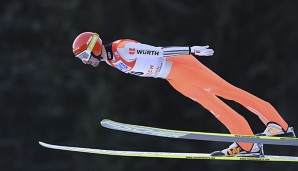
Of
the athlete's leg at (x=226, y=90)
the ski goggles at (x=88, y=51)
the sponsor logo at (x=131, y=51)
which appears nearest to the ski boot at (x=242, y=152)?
the athlete's leg at (x=226, y=90)

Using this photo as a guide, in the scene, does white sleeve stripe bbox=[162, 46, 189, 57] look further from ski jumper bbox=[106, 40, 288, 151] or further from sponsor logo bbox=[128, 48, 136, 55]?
sponsor logo bbox=[128, 48, 136, 55]

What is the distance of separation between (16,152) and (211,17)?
4.51 metres

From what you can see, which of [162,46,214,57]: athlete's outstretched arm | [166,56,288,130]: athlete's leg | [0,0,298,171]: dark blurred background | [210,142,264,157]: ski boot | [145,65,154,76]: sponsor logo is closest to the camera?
[162,46,214,57]: athlete's outstretched arm

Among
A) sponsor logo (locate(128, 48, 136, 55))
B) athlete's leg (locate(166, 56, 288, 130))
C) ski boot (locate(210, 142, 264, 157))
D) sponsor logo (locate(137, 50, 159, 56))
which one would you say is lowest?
ski boot (locate(210, 142, 264, 157))

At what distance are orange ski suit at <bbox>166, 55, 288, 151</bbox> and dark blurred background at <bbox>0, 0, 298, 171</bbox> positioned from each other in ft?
19.9

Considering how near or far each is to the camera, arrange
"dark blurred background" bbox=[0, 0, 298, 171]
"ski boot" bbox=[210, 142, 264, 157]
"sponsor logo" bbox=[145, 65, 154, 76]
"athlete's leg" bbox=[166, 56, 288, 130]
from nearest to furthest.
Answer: "sponsor logo" bbox=[145, 65, 154, 76] < "athlete's leg" bbox=[166, 56, 288, 130] < "ski boot" bbox=[210, 142, 264, 157] < "dark blurred background" bbox=[0, 0, 298, 171]

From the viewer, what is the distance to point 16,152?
13820mm

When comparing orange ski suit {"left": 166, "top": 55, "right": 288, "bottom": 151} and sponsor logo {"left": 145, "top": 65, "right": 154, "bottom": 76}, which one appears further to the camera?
orange ski suit {"left": 166, "top": 55, "right": 288, "bottom": 151}

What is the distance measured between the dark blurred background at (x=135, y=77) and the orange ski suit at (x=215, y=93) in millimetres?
6064

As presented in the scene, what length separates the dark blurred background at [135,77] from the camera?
508 inches

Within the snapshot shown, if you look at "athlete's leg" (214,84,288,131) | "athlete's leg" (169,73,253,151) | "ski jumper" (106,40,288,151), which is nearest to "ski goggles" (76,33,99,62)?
"ski jumper" (106,40,288,151)

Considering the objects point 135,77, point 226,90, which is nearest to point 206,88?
point 226,90

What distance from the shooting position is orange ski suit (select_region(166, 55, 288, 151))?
261 inches

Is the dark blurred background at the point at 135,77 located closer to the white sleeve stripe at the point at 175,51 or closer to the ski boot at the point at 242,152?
the ski boot at the point at 242,152
